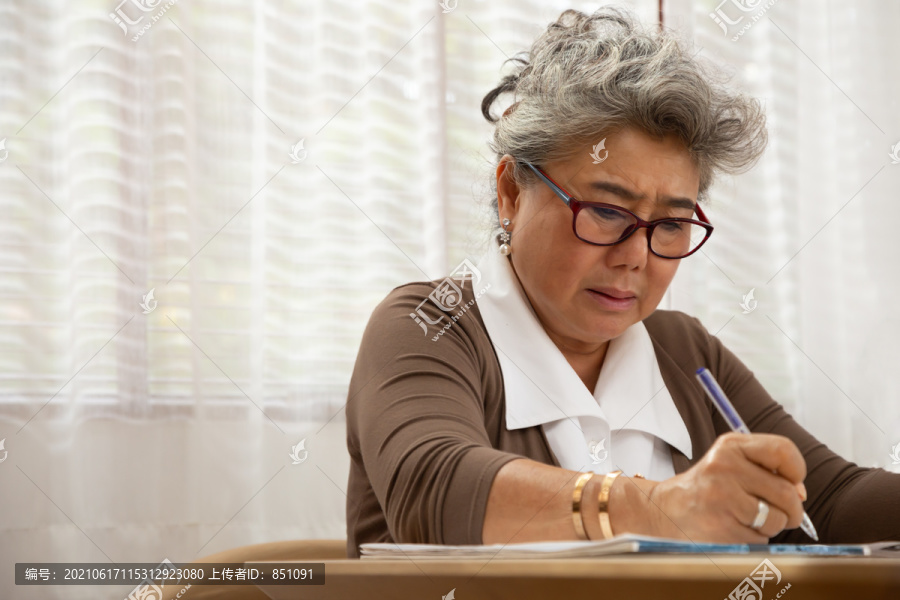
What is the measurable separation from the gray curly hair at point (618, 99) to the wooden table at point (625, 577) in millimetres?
816

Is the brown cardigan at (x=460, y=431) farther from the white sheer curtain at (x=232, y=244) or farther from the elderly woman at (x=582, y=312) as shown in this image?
the white sheer curtain at (x=232, y=244)

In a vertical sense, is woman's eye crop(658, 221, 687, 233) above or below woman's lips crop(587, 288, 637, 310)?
above

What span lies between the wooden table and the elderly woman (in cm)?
31

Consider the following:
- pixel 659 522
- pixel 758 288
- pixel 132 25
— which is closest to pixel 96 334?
pixel 132 25

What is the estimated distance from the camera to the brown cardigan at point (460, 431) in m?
0.90

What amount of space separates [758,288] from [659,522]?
1.69 m

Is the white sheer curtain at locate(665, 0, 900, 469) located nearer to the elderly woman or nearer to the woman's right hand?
the elderly woman

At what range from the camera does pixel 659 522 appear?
78 centimetres

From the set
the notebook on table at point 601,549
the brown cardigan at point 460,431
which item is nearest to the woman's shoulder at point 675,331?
the brown cardigan at point 460,431

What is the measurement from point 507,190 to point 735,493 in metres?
0.79

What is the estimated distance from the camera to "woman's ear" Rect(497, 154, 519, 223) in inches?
55.4

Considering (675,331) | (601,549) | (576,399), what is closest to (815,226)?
(675,331)

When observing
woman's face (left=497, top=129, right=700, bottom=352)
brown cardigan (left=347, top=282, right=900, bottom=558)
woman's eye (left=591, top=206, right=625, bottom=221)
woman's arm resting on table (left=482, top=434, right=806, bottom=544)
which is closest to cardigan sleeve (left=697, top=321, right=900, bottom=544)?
brown cardigan (left=347, top=282, right=900, bottom=558)

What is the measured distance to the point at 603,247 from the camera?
1.26 meters
